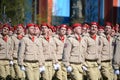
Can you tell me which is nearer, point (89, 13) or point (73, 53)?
point (73, 53)

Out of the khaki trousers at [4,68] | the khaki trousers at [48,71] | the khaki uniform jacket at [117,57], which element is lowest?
the khaki trousers at [4,68]

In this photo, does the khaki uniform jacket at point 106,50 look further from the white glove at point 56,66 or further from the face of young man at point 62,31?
the white glove at point 56,66

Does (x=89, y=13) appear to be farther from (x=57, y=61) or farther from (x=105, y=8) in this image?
(x=57, y=61)

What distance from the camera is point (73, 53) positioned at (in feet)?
44.9

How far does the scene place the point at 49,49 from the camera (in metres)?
16.4

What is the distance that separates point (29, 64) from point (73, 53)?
1.35 meters

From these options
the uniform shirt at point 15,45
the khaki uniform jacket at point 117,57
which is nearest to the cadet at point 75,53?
the khaki uniform jacket at point 117,57

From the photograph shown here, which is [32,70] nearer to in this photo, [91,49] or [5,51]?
[91,49]

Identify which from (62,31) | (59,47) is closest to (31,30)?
(62,31)

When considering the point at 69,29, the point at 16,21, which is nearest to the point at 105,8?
the point at 16,21

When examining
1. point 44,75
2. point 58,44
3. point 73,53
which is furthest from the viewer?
point 58,44

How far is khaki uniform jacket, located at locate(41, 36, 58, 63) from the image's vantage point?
53.0 ft

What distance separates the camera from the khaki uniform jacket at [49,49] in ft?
53.0

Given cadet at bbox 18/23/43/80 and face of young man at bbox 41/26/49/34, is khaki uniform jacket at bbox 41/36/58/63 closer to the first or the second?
face of young man at bbox 41/26/49/34
